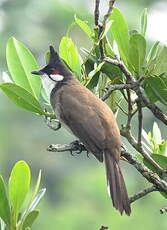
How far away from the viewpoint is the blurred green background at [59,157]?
1223 cm

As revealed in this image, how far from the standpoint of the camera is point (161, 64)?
2438 mm

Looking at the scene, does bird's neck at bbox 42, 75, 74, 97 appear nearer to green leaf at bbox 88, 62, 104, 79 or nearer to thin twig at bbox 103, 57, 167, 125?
Result: green leaf at bbox 88, 62, 104, 79

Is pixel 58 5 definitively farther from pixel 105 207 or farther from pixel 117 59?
pixel 117 59

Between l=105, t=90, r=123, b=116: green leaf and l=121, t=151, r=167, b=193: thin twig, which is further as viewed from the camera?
l=105, t=90, r=123, b=116: green leaf

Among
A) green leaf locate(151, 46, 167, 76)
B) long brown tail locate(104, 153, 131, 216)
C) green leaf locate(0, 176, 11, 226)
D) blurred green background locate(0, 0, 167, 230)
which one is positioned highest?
green leaf locate(151, 46, 167, 76)

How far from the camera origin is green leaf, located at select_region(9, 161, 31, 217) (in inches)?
92.3

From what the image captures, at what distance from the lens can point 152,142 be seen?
2.77m

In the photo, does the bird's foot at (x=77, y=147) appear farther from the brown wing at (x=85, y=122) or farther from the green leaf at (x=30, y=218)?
the green leaf at (x=30, y=218)

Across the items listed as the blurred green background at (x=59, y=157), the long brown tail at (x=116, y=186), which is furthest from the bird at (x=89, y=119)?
the blurred green background at (x=59, y=157)

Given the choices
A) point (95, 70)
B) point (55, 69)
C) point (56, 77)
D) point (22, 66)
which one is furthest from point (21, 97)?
point (56, 77)

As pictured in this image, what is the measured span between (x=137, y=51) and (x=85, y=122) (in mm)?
770

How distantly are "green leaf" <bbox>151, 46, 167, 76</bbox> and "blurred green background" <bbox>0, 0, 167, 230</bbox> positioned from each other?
7778 millimetres

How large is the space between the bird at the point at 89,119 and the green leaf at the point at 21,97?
0.18 meters

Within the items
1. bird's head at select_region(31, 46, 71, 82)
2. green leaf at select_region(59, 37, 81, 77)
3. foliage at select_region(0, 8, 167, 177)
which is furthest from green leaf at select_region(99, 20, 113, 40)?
bird's head at select_region(31, 46, 71, 82)
